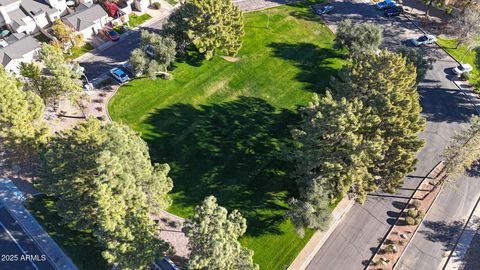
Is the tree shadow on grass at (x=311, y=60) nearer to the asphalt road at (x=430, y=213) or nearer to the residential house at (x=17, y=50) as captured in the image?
the asphalt road at (x=430, y=213)

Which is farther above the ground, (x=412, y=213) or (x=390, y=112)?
(x=390, y=112)

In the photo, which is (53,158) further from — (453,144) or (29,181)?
(453,144)

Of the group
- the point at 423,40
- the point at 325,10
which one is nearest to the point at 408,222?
the point at 423,40

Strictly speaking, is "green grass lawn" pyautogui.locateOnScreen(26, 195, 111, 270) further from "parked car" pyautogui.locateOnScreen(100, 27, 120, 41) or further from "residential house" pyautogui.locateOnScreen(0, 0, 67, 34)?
"residential house" pyautogui.locateOnScreen(0, 0, 67, 34)

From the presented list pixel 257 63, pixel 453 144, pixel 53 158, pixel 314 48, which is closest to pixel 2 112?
pixel 53 158

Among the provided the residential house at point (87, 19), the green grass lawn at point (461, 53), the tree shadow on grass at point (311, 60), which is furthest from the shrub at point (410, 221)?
the residential house at point (87, 19)

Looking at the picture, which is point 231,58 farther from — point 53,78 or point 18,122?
point 18,122
